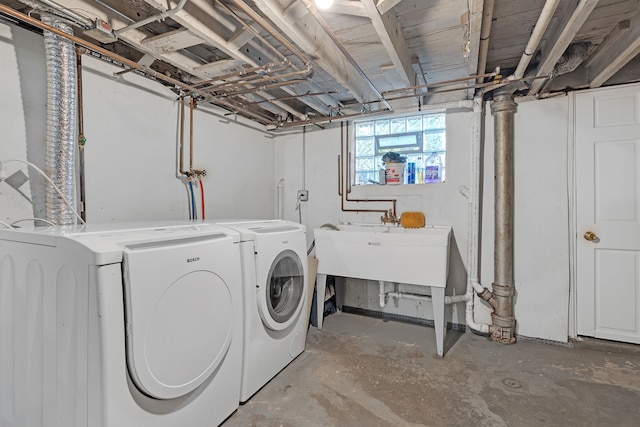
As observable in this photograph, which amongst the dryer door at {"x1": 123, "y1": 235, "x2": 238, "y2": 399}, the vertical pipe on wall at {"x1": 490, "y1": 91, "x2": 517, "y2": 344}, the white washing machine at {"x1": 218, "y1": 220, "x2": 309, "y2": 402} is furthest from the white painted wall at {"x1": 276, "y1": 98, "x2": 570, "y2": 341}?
the dryer door at {"x1": 123, "y1": 235, "x2": 238, "y2": 399}

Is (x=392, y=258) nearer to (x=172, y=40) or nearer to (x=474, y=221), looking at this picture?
(x=474, y=221)

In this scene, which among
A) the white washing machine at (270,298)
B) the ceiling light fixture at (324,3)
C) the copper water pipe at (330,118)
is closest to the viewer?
the ceiling light fixture at (324,3)

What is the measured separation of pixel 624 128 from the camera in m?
2.25

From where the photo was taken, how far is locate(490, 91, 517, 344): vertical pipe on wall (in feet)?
8.02

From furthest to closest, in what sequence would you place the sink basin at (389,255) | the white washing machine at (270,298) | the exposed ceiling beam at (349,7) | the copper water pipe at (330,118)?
1. the copper water pipe at (330,118)
2. the sink basin at (389,255)
3. the white washing machine at (270,298)
4. the exposed ceiling beam at (349,7)

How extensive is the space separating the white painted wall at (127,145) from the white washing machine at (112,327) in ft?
1.99

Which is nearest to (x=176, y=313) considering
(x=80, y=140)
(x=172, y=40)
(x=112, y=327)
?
(x=112, y=327)

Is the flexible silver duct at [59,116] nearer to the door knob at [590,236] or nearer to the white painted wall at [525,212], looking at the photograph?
the white painted wall at [525,212]

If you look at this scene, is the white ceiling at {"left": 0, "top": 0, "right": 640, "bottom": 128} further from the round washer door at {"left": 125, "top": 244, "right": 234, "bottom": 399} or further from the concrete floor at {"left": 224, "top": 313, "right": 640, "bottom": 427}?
the concrete floor at {"left": 224, "top": 313, "right": 640, "bottom": 427}

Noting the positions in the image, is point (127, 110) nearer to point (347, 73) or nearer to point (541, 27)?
point (347, 73)

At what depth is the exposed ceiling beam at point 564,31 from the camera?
4.48 feet

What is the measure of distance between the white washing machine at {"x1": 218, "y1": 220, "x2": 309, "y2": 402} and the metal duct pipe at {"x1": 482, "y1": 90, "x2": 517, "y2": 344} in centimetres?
154

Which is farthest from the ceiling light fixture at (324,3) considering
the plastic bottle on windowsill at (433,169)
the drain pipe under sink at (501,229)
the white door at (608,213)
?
the white door at (608,213)

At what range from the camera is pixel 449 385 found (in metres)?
1.88
